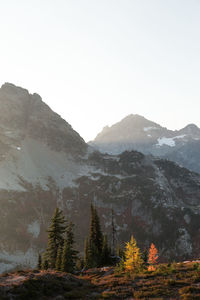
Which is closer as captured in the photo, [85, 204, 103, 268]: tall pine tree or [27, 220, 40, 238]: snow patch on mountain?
[85, 204, 103, 268]: tall pine tree

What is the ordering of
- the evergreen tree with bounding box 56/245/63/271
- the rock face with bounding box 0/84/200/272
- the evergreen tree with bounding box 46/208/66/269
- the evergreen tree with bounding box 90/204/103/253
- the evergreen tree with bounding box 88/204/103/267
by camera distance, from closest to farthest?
the evergreen tree with bounding box 56/245/63/271 < the evergreen tree with bounding box 46/208/66/269 < the evergreen tree with bounding box 88/204/103/267 < the evergreen tree with bounding box 90/204/103/253 < the rock face with bounding box 0/84/200/272

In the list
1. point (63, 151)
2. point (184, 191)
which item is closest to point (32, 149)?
point (63, 151)

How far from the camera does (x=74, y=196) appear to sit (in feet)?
499

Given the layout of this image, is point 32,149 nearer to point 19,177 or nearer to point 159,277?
point 19,177

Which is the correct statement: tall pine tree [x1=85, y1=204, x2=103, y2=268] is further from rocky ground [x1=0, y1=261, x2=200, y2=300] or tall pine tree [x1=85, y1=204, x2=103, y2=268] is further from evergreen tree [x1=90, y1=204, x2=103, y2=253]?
rocky ground [x1=0, y1=261, x2=200, y2=300]

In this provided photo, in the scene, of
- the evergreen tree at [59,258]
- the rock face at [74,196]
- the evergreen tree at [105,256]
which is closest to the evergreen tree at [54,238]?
the evergreen tree at [59,258]

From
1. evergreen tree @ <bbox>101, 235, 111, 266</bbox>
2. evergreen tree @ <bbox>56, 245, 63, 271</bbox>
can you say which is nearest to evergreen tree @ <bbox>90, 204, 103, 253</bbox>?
evergreen tree @ <bbox>101, 235, 111, 266</bbox>

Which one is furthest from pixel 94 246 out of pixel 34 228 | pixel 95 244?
pixel 34 228

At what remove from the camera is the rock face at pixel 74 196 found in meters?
118

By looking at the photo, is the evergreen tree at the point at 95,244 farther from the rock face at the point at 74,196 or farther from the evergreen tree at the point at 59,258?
the rock face at the point at 74,196

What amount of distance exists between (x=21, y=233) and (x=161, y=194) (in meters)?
95.9

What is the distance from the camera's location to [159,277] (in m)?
25.2

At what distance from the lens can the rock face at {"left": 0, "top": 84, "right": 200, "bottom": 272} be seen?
117562mm

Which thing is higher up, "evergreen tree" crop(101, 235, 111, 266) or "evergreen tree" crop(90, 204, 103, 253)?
"evergreen tree" crop(90, 204, 103, 253)
